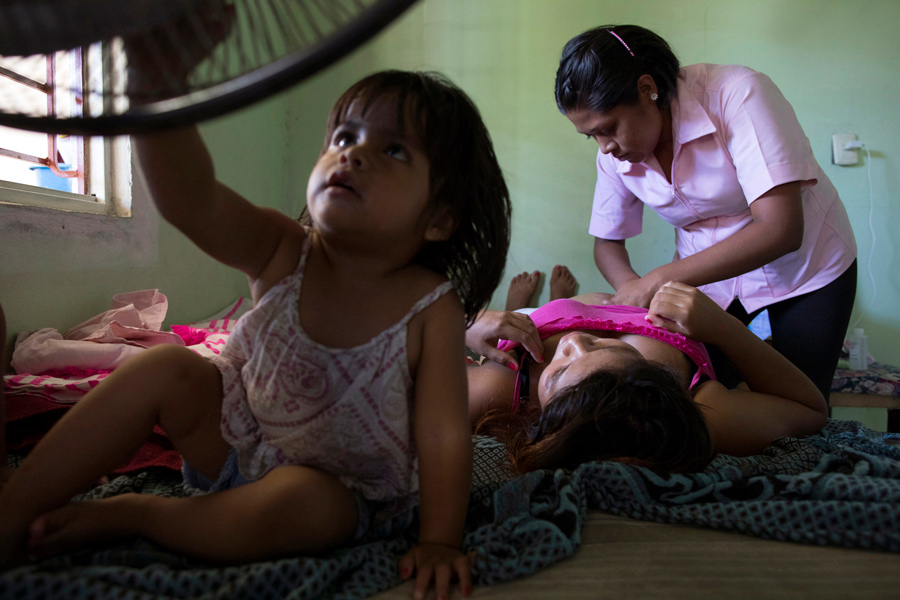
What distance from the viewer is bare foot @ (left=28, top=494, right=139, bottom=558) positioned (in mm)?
530

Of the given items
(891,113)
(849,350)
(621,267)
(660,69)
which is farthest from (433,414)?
(891,113)

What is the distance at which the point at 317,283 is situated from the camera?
27.6 inches

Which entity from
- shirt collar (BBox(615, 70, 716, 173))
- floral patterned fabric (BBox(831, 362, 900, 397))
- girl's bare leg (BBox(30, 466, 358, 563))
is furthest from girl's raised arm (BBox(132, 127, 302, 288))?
floral patterned fabric (BBox(831, 362, 900, 397))

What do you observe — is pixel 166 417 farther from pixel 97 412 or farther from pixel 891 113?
pixel 891 113

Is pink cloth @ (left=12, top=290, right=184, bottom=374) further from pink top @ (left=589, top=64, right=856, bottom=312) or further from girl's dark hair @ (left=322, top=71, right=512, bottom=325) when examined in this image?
pink top @ (left=589, top=64, right=856, bottom=312)

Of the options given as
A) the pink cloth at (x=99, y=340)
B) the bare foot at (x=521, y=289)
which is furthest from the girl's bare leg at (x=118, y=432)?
the bare foot at (x=521, y=289)

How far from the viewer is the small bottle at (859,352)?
1860 mm

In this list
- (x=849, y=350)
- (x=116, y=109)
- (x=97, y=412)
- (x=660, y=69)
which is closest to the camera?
(x=116, y=109)

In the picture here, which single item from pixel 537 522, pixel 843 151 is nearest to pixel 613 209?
pixel 843 151

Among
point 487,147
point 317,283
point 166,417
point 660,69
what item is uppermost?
point 660,69

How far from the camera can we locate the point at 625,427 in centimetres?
89

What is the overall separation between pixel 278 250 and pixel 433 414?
274 mm

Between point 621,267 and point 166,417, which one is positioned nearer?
point 166,417

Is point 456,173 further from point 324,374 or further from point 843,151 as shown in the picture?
point 843,151
